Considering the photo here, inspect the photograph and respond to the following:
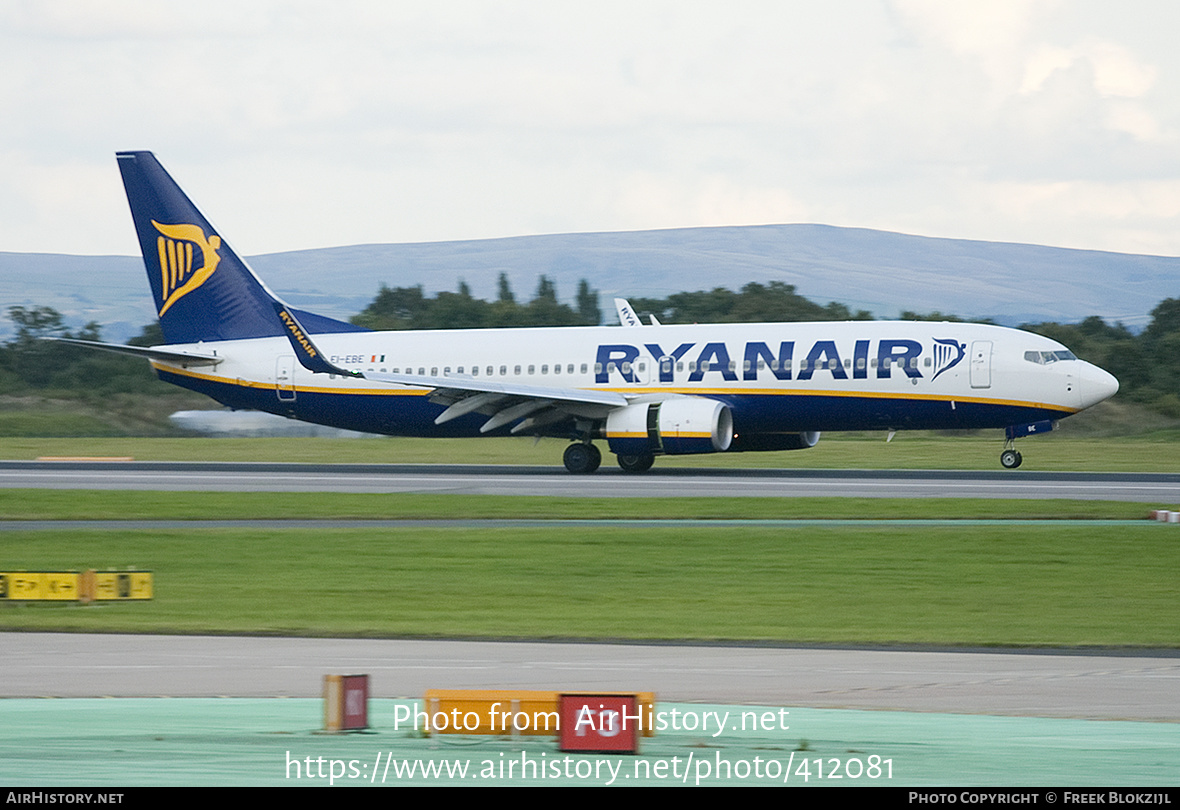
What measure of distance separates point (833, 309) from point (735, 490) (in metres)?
54.5

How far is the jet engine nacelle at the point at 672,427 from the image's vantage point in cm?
4050

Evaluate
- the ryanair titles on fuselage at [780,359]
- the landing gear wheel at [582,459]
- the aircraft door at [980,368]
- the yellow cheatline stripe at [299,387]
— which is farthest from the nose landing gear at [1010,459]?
the yellow cheatline stripe at [299,387]

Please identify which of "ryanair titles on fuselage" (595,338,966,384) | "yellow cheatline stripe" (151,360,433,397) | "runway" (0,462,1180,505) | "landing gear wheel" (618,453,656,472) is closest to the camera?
"runway" (0,462,1180,505)

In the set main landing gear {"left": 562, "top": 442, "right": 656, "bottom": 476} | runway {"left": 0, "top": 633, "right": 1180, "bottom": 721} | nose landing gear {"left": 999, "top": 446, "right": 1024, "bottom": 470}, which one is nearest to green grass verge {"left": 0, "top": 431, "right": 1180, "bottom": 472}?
nose landing gear {"left": 999, "top": 446, "right": 1024, "bottom": 470}

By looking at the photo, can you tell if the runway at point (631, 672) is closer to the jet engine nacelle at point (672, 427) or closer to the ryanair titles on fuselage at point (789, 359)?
the jet engine nacelle at point (672, 427)

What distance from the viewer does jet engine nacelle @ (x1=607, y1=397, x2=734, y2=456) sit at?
4050cm

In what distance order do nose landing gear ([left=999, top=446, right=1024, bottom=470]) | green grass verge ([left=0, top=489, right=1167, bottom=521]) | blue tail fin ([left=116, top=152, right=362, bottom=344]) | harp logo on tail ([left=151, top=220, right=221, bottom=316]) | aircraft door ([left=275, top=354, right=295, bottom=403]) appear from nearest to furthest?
green grass verge ([left=0, top=489, right=1167, bottom=521]) < nose landing gear ([left=999, top=446, right=1024, bottom=470]) < aircraft door ([left=275, top=354, right=295, bottom=403]) < blue tail fin ([left=116, top=152, right=362, bottom=344]) < harp logo on tail ([left=151, top=220, right=221, bottom=316])

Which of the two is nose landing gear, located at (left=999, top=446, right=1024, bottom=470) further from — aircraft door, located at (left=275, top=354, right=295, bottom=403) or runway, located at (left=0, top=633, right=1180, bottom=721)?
runway, located at (left=0, top=633, right=1180, bottom=721)

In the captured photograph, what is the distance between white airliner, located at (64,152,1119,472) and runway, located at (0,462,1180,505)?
1.28 meters

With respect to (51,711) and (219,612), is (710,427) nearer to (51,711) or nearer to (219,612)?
(219,612)

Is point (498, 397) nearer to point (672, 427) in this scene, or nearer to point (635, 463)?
point (635, 463)

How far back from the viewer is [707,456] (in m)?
54.0

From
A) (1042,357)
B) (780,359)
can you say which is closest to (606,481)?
(780,359)
